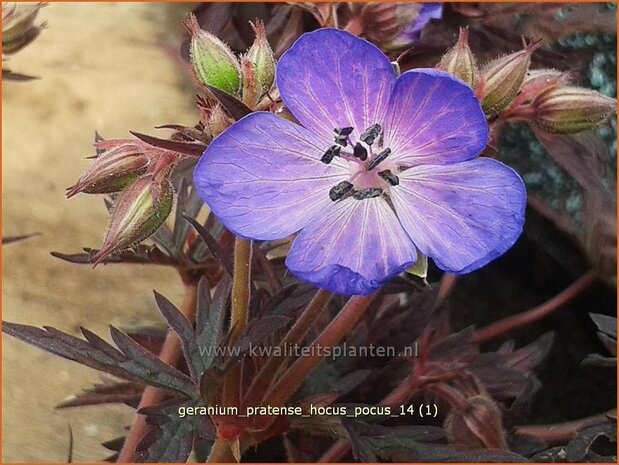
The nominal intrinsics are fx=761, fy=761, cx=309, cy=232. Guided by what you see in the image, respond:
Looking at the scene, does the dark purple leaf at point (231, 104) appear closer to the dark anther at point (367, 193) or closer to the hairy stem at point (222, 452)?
the dark anther at point (367, 193)

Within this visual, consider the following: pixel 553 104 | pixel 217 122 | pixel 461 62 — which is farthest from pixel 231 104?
pixel 553 104

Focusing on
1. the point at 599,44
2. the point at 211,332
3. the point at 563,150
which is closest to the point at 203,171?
the point at 211,332

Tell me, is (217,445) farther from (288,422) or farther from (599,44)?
(599,44)

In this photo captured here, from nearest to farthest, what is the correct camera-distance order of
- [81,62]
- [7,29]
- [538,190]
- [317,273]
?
[317,273], [7,29], [538,190], [81,62]

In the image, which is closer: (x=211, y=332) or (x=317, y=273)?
(x=317, y=273)

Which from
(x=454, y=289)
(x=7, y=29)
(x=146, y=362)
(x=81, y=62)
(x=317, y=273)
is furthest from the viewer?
(x=81, y=62)

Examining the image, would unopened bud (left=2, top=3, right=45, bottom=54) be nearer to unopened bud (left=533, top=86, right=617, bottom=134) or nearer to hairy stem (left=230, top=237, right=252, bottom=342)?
hairy stem (left=230, top=237, right=252, bottom=342)

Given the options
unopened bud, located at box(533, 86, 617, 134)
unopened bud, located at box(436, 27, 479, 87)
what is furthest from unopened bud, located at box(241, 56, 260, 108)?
unopened bud, located at box(533, 86, 617, 134)
